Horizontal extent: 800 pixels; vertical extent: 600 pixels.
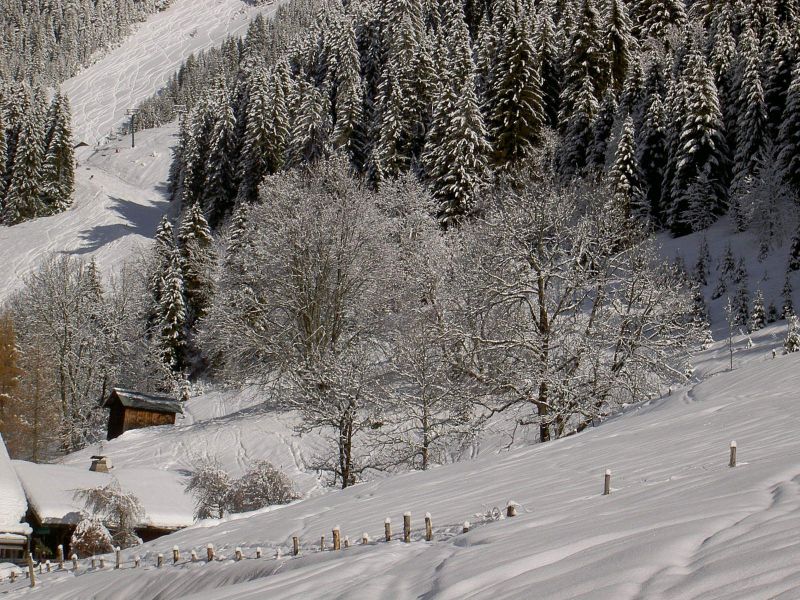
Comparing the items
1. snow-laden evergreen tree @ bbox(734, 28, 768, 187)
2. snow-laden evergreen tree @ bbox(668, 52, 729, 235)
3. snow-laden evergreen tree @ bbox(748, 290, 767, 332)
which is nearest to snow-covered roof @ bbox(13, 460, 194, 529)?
snow-laden evergreen tree @ bbox(748, 290, 767, 332)

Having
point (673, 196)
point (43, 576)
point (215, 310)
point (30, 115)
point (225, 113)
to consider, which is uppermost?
point (30, 115)

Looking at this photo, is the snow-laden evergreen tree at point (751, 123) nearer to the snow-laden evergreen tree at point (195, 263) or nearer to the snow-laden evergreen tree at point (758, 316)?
the snow-laden evergreen tree at point (758, 316)

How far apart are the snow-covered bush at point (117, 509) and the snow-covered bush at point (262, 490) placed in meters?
6.05

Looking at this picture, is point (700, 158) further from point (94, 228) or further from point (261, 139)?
point (94, 228)

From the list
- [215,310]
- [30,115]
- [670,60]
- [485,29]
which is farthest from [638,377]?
[30,115]

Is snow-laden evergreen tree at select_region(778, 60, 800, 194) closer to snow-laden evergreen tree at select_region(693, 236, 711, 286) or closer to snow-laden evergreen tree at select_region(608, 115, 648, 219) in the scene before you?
snow-laden evergreen tree at select_region(693, 236, 711, 286)

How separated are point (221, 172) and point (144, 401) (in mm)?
40753

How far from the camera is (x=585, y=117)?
52.9 meters

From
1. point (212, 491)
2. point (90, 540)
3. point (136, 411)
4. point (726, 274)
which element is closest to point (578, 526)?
point (212, 491)

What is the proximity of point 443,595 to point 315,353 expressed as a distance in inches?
959

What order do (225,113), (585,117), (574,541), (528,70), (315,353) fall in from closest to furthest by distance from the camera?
(574,541), (315,353), (585,117), (528,70), (225,113)

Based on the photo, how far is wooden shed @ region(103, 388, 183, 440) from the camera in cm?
4284

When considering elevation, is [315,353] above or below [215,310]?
below

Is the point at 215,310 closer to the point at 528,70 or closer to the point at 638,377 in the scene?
the point at 638,377
